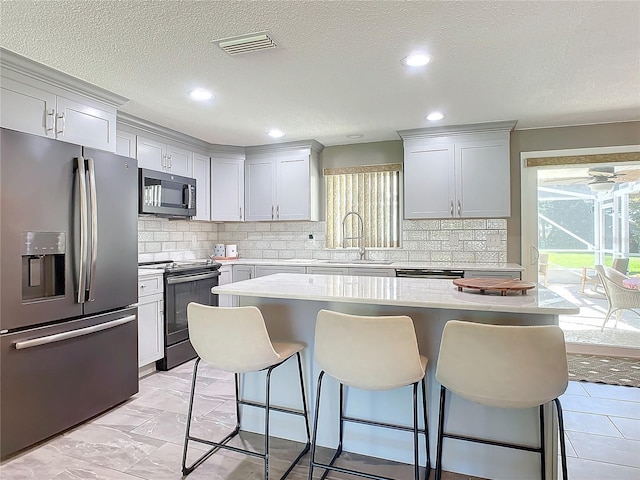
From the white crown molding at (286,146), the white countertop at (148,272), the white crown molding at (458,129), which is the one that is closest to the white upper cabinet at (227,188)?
the white crown molding at (286,146)

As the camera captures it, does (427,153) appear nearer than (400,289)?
No

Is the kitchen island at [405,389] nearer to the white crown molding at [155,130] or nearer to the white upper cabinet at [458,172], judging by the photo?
the white upper cabinet at [458,172]

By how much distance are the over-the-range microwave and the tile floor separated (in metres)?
1.73

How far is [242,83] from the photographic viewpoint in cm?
280

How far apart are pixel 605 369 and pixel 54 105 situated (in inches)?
196

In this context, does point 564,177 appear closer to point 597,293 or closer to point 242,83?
point 597,293

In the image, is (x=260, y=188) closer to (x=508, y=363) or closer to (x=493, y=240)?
(x=493, y=240)

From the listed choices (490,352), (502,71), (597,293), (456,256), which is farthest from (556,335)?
(597,293)

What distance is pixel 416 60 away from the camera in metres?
2.42

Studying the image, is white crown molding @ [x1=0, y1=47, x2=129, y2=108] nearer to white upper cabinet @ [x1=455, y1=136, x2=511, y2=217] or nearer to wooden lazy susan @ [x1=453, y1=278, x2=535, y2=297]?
wooden lazy susan @ [x1=453, y1=278, x2=535, y2=297]

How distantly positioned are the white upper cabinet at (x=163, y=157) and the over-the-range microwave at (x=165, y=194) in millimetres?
124

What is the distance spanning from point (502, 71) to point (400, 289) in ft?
5.56

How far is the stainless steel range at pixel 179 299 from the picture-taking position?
3.60 metres

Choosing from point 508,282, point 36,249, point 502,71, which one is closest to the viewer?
point 508,282
